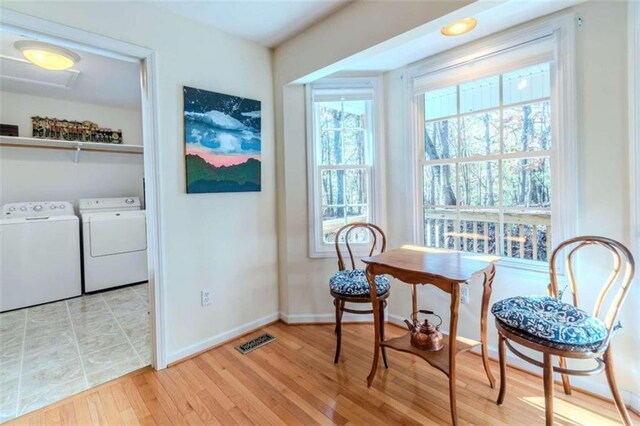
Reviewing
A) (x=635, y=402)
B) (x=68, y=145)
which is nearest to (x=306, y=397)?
(x=635, y=402)

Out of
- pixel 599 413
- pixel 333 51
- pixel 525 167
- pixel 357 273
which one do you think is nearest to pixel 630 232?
pixel 525 167

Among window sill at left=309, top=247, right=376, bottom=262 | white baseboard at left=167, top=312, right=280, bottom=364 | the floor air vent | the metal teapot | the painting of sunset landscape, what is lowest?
the floor air vent

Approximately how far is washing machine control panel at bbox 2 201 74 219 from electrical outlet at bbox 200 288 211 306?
8.45 ft

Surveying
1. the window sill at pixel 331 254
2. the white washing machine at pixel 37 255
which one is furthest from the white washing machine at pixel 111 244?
the window sill at pixel 331 254

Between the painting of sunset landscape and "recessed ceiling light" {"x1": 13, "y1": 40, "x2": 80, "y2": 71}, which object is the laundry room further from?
the painting of sunset landscape

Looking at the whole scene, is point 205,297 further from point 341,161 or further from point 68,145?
point 68,145

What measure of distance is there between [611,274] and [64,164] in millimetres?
5469

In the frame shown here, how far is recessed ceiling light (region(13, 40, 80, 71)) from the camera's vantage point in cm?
213

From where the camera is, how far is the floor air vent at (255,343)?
231cm

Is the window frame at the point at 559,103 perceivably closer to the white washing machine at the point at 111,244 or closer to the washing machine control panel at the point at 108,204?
the white washing machine at the point at 111,244

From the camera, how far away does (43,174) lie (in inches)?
145

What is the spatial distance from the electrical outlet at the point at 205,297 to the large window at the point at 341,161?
0.96m

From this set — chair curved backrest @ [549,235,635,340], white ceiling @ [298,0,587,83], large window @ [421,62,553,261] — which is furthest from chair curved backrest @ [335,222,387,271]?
white ceiling @ [298,0,587,83]

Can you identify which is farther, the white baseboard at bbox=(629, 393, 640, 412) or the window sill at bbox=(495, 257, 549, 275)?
the window sill at bbox=(495, 257, 549, 275)
